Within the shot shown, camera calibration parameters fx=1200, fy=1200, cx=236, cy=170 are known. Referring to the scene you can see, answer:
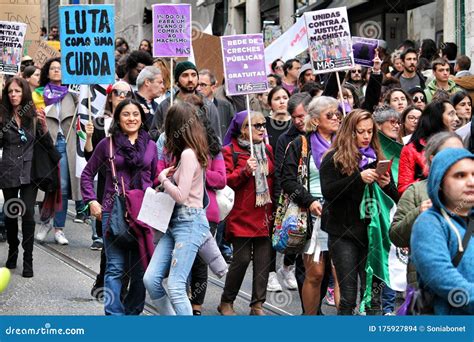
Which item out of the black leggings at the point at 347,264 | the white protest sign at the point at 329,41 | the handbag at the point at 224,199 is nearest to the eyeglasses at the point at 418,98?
the white protest sign at the point at 329,41

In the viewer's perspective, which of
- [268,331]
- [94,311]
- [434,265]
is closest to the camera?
[434,265]

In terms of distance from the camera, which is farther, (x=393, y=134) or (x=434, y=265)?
(x=393, y=134)

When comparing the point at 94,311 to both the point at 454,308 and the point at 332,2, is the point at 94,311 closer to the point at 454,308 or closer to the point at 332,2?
the point at 454,308

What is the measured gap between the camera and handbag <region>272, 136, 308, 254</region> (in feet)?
29.8

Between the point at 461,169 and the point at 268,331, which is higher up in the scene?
the point at 461,169

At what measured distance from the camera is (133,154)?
8602mm

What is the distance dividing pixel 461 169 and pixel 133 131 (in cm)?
409

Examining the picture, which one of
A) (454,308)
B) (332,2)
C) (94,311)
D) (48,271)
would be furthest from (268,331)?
(332,2)

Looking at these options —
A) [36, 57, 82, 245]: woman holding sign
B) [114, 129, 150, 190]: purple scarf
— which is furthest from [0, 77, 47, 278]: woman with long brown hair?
[114, 129, 150, 190]: purple scarf

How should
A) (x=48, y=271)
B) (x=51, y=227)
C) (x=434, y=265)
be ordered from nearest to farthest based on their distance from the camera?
1. (x=434, y=265)
2. (x=48, y=271)
3. (x=51, y=227)

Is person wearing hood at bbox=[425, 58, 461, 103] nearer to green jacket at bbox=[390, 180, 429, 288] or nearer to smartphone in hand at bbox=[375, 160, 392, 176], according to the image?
smartphone in hand at bbox=[375, 160, 392, 176]

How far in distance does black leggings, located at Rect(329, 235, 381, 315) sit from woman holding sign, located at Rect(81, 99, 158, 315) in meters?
1.38

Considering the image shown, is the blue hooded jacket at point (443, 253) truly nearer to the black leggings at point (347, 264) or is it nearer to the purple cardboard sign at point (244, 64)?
the black leggings at point (347, 264)

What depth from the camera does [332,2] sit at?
2531cm
